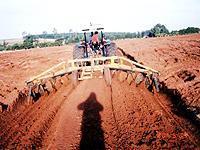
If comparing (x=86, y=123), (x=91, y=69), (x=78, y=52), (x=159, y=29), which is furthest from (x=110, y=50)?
(x=159, y=29)

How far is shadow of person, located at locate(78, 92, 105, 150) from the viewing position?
5211 millimetres

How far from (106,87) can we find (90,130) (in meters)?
4.34

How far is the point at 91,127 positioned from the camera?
6094 millimetres

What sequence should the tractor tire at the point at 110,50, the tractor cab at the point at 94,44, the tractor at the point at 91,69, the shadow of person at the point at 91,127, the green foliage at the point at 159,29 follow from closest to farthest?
1. the shadow of person at the point at 91,127
2. the tractor at the point at 91,69
3. the tractor cab at the point at 94,44
4. the tractor tire at the point at 110,50
5. the green foliage at the point at 159,29

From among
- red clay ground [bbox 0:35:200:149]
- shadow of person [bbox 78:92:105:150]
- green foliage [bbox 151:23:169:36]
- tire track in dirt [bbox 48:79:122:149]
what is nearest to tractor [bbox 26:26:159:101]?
red clay ground [bbox 0:35:200:149]

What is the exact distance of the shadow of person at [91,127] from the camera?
5.21m

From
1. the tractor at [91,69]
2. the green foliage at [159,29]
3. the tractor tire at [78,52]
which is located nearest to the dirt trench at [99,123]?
the tractor at [91,69]

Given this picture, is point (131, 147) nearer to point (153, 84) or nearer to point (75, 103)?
point (75, 103)

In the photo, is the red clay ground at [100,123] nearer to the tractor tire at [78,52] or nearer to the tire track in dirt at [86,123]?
the tire track in dirt at [86,123]

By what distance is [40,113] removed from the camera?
24.5ft

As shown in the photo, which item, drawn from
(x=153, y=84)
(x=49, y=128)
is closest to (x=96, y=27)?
(x=153, y=84)

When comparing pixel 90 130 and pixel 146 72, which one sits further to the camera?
pixel 146 72

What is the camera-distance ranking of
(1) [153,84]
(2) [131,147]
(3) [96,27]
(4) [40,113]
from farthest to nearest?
(3) [96,27] < (1) [153,84] < (4) [40,113] < (2) [131,147]

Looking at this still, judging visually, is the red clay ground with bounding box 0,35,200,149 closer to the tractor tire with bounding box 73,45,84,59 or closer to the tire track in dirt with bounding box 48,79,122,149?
the tire track in dirt with bounding box 48,79,122,149
